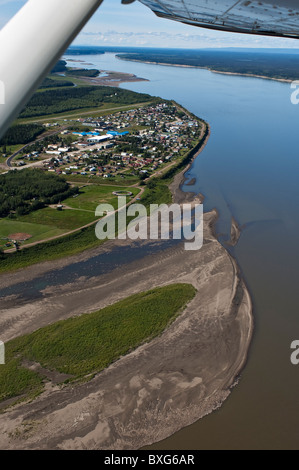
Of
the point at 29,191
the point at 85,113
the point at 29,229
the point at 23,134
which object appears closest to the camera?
the point at 29,229

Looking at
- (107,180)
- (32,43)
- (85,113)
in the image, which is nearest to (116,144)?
(107,180)

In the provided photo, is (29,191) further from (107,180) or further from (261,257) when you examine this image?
(261,257)

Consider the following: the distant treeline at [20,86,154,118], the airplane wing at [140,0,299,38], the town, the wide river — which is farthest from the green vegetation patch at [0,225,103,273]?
the distant treeline at [20,86,154,118]

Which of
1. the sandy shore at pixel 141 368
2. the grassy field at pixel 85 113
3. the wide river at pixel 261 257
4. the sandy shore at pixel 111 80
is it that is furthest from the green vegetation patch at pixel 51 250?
the sandy shore at pixel 111 80

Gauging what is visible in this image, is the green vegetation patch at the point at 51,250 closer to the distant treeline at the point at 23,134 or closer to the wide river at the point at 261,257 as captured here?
the wide river at the point at 261,257

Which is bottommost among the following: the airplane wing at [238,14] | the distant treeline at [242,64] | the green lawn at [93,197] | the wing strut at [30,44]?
the green lawn at [93,197]

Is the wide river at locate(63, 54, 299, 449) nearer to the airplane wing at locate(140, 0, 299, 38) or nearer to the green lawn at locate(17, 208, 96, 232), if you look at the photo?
the green lawn at locate(17, 208, 96, 232)
